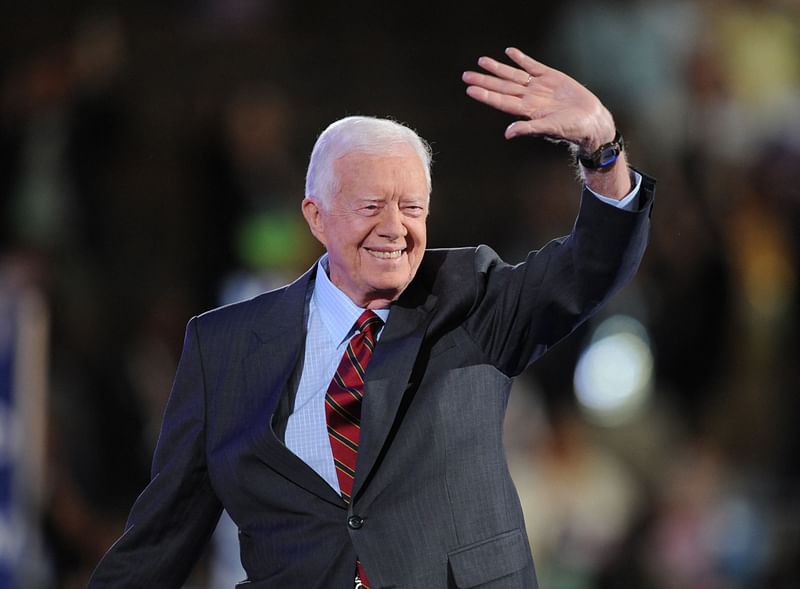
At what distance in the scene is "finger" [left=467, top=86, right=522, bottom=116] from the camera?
9.25 feet

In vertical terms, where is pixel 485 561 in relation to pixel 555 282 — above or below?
below

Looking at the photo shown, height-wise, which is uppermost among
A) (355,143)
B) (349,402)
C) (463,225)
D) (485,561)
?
(463,225)

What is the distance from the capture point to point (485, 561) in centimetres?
278

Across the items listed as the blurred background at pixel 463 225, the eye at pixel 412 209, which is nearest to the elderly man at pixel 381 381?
the eye at pixel 412 209

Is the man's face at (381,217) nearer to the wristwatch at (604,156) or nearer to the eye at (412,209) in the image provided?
the eye at (412,209)

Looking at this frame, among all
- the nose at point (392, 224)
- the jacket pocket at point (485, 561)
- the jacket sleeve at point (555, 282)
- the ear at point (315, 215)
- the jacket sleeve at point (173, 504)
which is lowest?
the jacket pocket at point (485, 561)

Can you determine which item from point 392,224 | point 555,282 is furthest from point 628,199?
point 392,224

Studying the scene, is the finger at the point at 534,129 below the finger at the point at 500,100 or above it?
below

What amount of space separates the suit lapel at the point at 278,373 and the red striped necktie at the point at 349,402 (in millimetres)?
59

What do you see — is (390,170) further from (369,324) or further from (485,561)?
(485,561)

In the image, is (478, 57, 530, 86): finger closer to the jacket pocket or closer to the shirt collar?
the shirt collar

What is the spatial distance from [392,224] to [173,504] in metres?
0.76

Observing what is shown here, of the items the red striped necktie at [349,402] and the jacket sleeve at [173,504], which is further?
the jacket sleeve at [173,504]

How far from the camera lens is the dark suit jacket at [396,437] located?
280 cm
